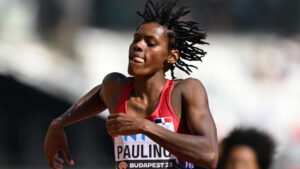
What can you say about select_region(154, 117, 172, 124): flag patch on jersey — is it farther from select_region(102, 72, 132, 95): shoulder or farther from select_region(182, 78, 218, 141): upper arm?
select_region(102, 72, 132, 95): shoulder

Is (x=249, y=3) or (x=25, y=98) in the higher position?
(x=249, y=3)

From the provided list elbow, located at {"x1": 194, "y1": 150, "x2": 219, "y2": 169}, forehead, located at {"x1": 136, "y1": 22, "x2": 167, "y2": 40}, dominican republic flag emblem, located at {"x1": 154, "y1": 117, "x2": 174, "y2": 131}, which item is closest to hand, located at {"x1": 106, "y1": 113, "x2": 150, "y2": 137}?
elbow, located at {"x1": 194, "y1": 150, "x2": 219, "y2": 169}

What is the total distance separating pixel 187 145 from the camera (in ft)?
15.0

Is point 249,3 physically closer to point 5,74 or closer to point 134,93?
point 5,74

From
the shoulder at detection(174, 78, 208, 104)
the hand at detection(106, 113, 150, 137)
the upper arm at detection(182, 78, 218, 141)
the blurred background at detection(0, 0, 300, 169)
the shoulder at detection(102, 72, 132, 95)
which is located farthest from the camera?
the blurred background at detection(0, 0, 300, 169)

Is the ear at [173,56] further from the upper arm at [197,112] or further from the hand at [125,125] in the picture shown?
the hand at [125,125]

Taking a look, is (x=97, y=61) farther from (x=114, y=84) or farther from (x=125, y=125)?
(x=125, y=125)

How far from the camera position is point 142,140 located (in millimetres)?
5047

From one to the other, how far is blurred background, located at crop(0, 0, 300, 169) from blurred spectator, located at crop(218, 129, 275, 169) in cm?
499

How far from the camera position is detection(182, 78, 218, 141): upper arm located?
4.75 m

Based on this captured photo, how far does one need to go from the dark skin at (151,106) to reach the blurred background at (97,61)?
560 cm

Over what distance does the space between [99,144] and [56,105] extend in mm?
841

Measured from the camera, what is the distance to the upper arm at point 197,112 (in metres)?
A: 4.75

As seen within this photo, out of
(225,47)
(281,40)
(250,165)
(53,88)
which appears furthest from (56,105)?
(250,165)
